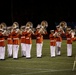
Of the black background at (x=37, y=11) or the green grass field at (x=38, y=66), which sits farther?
the black background at (x=37, y=11)

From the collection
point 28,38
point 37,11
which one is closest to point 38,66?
point 28,38

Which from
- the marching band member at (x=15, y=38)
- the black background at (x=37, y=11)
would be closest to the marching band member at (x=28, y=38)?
the marching band member at (x=15, y=38)

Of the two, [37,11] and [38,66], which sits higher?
[37,11]

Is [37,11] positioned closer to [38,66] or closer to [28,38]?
[28,38]

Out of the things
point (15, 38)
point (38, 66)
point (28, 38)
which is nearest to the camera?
point (38, 66)

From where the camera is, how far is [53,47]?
18141 mm

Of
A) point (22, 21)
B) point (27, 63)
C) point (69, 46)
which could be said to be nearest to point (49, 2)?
point (22, 21)

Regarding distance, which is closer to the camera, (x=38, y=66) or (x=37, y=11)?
(x=38, y=66)

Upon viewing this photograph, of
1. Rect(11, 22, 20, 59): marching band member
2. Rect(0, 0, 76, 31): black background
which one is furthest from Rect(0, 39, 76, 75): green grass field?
Rect(0, 0, 76, 31): black background

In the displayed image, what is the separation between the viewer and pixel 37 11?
35938 mm

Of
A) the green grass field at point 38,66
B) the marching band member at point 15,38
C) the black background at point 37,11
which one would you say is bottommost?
the green grass field at point 38,66

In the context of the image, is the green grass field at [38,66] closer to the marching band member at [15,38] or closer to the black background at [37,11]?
the marching band member at [15,38]

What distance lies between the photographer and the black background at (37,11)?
3509cm

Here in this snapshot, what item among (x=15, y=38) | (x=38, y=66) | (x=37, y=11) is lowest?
(x=38, y=66)
